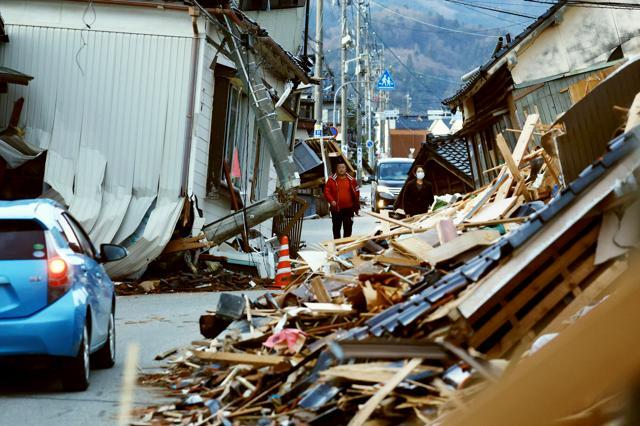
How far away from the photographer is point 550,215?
7.04 m

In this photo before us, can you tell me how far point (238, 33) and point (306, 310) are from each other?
13873 mm

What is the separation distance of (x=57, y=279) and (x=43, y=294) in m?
0.16

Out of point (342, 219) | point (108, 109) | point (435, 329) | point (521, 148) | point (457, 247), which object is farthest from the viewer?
point (342, 219)

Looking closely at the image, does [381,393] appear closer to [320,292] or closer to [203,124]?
[320,292]

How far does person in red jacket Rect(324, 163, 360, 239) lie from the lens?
23.8 m

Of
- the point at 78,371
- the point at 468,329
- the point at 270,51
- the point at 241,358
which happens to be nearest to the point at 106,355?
the point at 78,371

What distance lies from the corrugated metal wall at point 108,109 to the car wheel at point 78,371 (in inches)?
443

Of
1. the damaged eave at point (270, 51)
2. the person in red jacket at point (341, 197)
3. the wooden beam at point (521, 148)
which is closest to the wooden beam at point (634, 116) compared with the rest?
the wooden beam at point (521, 148)

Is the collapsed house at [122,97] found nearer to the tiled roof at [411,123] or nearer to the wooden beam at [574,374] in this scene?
the wooden beam at [574,374]

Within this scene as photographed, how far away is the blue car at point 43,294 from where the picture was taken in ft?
28.9

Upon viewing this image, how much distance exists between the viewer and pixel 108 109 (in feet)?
70.3

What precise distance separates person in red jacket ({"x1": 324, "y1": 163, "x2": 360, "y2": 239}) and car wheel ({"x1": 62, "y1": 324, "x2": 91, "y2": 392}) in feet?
48.3

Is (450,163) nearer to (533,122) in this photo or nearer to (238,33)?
(238,33)

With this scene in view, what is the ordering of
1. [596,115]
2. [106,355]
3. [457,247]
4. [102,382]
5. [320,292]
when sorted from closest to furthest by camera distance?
[457,247] < [102,382] < [320,292] < [106,355] < [596,115]
